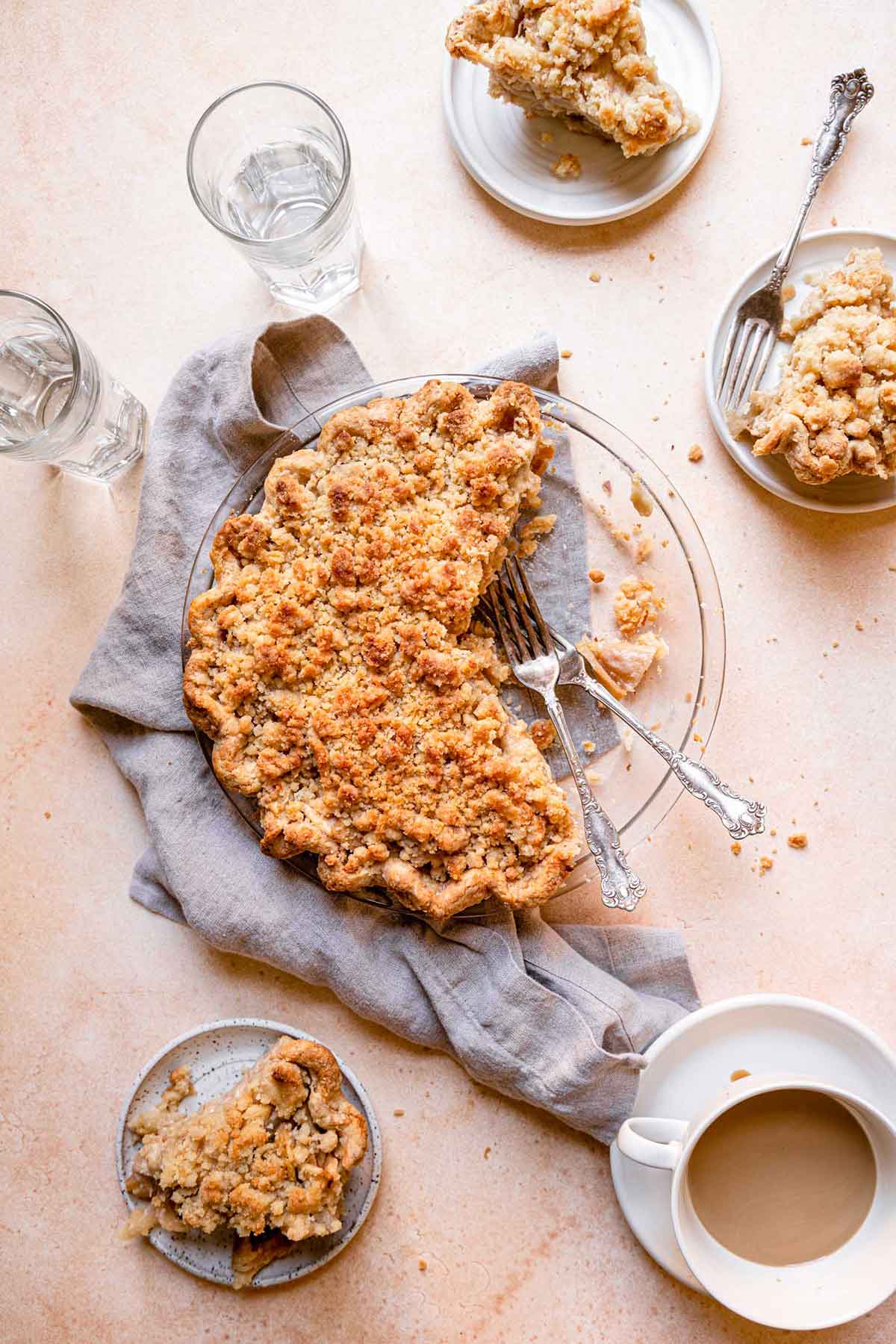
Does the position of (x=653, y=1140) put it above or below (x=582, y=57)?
below

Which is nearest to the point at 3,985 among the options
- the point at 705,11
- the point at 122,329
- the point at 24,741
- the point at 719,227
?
the point at 24,741

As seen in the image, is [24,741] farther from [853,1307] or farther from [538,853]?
[853,1307]

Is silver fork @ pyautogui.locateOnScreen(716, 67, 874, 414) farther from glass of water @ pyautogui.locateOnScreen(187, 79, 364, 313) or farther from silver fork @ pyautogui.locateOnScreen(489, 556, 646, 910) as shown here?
→ glass of water @ pyautogui.locateOnScreen(187, 79, 364, 313)

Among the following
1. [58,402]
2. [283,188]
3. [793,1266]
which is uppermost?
[283,188]

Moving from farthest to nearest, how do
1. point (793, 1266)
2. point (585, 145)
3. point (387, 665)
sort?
1. point (585, 145)
2. point (387, 665)
3. point (793, 1266)

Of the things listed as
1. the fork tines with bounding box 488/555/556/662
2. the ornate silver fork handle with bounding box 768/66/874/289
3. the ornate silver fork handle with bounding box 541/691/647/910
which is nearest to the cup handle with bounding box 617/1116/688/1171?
the ornate silver fork handle with bounding box 541/691/647/910

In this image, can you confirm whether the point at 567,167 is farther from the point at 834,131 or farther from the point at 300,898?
the point at 300,898

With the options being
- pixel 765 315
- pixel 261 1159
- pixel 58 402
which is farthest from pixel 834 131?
pixel 261 1159

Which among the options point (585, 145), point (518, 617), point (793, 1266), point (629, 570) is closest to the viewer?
point (793, 1266)
